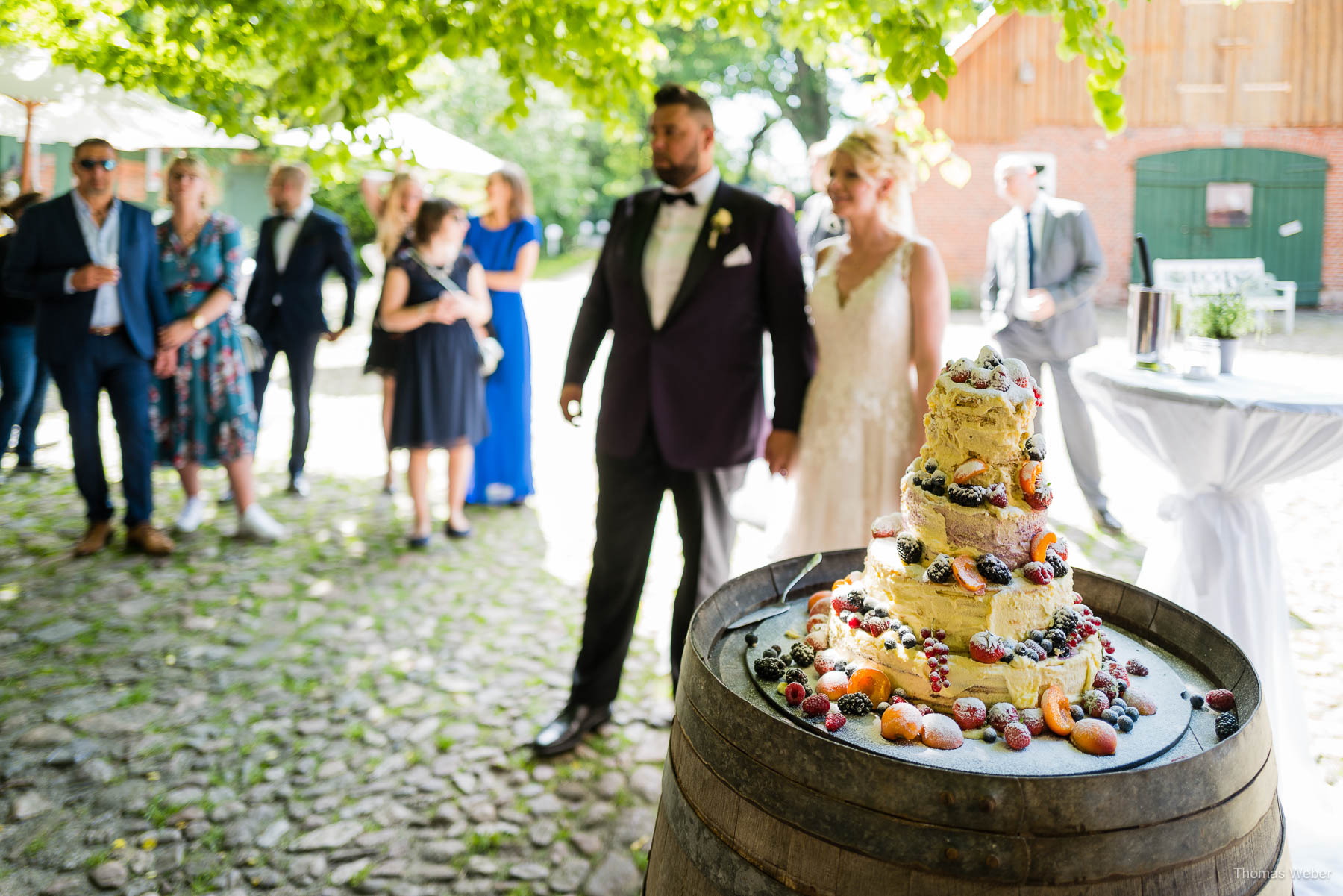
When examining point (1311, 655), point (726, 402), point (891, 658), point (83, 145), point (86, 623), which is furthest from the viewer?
point (83, 145)

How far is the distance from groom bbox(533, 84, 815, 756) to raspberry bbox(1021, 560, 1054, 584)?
1.65 metres

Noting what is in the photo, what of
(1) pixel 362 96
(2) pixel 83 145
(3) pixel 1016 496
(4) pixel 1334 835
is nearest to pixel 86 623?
(2) pixel 83 145

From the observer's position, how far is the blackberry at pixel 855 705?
1659 millimetres

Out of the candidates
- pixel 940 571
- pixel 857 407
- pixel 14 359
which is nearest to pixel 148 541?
pixel 14 359

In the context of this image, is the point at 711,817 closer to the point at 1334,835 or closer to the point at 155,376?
the point at 1334,835

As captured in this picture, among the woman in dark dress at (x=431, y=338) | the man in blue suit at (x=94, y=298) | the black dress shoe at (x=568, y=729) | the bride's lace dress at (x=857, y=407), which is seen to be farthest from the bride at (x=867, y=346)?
the man in blue suit at (x=94, y=298)

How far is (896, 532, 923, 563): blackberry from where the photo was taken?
1.81 metres

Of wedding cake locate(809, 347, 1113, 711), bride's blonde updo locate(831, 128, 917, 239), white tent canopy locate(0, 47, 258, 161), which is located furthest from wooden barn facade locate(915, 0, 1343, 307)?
wedding cake locate(809, 347, 1113, 711)

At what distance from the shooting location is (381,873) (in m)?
2.87

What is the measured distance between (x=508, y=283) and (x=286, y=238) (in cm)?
173

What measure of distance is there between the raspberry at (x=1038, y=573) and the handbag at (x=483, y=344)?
468 cm

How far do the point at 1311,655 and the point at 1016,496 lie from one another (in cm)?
345

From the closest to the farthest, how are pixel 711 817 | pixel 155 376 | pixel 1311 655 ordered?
pixel 711 817
pixel 1311 655
pixel 155 376

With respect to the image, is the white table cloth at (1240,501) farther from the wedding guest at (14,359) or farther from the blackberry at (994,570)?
the wedding guest at (14,359)
